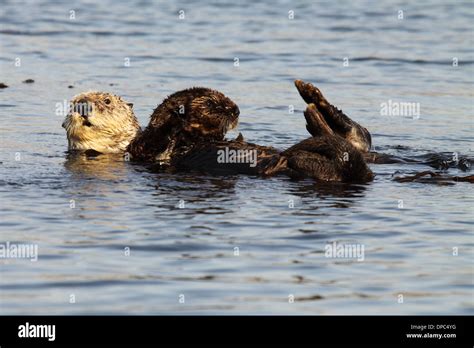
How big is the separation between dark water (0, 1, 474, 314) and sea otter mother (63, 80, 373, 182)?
15 cm

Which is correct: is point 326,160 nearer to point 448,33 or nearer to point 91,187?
point 91,187

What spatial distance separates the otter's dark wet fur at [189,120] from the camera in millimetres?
8531

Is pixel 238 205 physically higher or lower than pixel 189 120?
lower

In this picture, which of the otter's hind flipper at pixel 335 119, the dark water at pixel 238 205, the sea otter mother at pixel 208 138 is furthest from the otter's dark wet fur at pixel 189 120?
the otter's hind flipper at pixel 335 119

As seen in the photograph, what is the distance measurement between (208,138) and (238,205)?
144 centimetres

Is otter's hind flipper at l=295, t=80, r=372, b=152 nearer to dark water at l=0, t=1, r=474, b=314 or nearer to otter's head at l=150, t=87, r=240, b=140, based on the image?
dark water at l=0, t=1, r=474, b=314

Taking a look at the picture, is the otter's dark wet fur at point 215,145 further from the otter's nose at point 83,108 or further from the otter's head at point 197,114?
the otter's nose at point 83,108

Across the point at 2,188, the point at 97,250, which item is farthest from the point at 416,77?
the point at 97,250

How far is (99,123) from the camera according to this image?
31.0 ft

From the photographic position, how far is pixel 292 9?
744 inches
